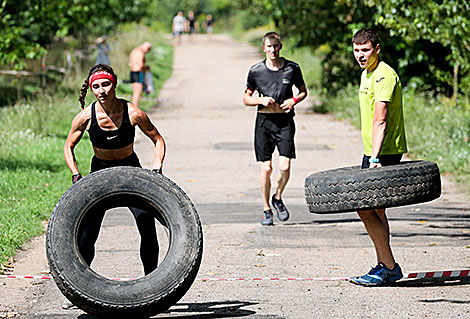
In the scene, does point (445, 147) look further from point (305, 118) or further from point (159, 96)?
point (159, 96)

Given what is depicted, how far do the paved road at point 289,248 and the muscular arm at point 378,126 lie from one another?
1.09 m

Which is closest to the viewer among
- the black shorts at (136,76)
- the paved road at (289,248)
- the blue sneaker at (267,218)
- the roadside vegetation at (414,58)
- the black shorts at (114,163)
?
the paved road at (289,248)

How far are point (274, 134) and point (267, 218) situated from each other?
944 mm

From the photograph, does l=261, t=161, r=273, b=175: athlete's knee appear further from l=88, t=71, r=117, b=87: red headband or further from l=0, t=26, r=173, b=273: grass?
l=88, t=71, r=117, b=87: red headband

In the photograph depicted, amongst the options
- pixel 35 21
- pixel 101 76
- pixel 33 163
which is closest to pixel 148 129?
pixel 101 76

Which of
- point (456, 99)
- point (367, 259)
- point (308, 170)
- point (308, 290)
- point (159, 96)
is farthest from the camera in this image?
A: point (159, 96)

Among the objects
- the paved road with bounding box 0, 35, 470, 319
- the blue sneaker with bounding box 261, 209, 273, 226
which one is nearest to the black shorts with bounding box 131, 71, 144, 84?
the paved road with bounding box 0, 35, 470, 319

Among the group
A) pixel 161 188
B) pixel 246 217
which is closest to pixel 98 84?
pixel 161 188

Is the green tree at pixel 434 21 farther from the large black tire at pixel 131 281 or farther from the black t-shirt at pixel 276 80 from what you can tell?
the large black tire at pixel 131 281

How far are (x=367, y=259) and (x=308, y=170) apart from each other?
226 inches

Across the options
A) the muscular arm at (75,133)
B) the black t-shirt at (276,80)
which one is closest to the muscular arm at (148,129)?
the muscular arm at (75,133)

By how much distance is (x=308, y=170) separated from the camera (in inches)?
526

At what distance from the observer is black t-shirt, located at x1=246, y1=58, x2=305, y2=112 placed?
942 cm

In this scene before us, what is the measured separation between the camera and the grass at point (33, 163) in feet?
29.0
